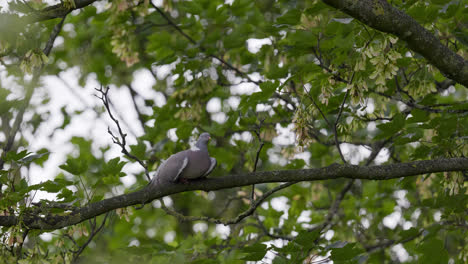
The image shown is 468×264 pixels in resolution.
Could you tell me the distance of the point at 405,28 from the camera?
10.3 feet

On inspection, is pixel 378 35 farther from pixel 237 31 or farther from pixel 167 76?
pixel 167 76

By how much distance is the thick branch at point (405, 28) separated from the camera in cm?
298

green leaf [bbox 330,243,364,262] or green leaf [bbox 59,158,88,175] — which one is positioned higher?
green leaf [bbox 59,158,88,175]

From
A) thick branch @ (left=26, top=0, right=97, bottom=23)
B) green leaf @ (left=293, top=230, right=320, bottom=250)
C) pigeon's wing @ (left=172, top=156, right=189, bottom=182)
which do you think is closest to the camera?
thick branch @ (left=26, top=0, right=97, bottom=23)

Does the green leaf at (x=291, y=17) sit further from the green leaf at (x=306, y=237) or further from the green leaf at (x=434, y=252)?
the green leaf at (x=434, y=252)

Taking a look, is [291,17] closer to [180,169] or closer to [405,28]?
[405,28]

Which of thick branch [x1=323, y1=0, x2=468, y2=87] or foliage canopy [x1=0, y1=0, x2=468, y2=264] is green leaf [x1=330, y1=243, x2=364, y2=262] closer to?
foliage canopy [x1=0, y1=0, x2=468, y2=264]

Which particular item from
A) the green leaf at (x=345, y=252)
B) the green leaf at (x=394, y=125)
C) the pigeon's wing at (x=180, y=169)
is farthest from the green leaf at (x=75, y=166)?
the green leaf at (x=394, y=125)

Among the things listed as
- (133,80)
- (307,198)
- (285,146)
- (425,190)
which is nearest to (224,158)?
(285,146)

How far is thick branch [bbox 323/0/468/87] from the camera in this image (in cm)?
298

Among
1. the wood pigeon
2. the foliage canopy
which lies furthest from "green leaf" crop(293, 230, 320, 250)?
the wood pigeon

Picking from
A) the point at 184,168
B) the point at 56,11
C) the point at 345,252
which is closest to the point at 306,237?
the point at 345,252

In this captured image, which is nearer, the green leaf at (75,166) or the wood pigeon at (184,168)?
the wood pigeon at (184,168)

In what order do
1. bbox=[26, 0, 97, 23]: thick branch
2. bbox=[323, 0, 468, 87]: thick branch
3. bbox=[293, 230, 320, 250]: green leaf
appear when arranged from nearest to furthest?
bbox=[323, 0, 468, 87]: thick branch, bbox=[26, 0, 97, 23]: thick branch, bbox=[293, 230, 320, 250]: green leaf
